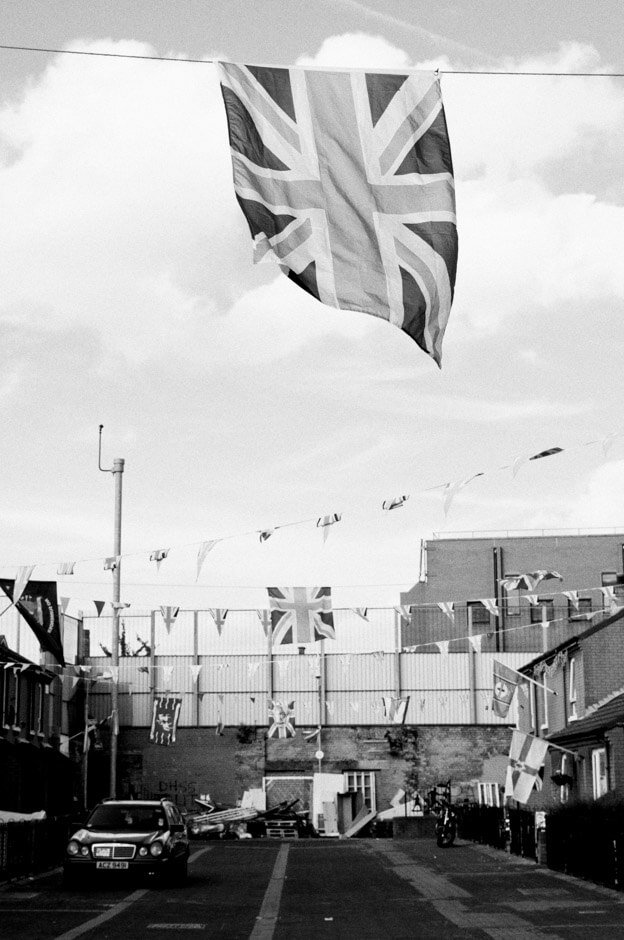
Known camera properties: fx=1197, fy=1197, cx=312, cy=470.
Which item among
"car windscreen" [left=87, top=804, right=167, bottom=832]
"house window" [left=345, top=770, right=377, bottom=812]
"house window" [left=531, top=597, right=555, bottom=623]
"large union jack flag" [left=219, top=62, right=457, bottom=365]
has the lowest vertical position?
"house window" [left=345, top=770, right=377, bottom=812]

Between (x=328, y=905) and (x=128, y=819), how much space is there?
14.2ft

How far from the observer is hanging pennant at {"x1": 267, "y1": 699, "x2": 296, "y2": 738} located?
158 ft

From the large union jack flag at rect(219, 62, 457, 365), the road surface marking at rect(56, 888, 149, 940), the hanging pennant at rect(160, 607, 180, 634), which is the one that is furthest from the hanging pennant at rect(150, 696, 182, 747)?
the large union jack flag at rect(219, 62, 457, 365)

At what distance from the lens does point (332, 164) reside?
10.3m

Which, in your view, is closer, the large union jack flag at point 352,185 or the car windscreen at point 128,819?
the large union jack flag at point 352,185

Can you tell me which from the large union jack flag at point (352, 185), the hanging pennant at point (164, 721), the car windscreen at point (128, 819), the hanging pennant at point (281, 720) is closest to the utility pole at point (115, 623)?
the hanging pennant at point (164, 721)

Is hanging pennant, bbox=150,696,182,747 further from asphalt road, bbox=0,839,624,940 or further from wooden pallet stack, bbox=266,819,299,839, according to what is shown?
asphalt road, bbox=0,839,624,940

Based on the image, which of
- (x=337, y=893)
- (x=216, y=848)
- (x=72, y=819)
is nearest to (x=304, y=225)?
(x=337, y=893)

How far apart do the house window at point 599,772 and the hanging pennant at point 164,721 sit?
20.6 m

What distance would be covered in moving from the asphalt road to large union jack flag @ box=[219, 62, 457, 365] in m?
6.68

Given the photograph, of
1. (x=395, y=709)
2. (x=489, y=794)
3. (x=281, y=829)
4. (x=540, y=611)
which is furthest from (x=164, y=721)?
(x=540, y=611)

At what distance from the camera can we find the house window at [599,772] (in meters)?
27.4

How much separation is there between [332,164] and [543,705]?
2955cm

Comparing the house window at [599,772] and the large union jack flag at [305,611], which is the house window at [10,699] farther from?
the house window at [599,772]
